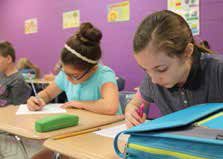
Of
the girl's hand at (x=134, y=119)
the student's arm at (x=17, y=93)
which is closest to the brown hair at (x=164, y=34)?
the girl's hand at (x=134, y=119)

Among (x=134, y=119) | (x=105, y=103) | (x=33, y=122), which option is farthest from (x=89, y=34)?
(x=134, y=119)

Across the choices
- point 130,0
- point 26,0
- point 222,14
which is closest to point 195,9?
point 222,14

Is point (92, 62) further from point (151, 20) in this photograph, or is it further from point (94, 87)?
point (151, 20)

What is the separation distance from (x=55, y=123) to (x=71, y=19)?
3.56m

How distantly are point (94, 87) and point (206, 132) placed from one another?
105 centimetres

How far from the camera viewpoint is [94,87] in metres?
1.63

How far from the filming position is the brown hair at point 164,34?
919mm

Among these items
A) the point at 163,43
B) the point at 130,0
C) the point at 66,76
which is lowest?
the point at 66,76

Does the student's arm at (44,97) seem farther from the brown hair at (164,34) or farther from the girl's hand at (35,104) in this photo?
the brown hair at (164,34)

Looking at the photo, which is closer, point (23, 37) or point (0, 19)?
point (23, 37)

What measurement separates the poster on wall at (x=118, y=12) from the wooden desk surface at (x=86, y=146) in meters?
2.90

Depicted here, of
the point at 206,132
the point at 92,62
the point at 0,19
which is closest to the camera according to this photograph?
the point at 206,132

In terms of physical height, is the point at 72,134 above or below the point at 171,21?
below

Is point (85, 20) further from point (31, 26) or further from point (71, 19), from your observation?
point (31, 26)
